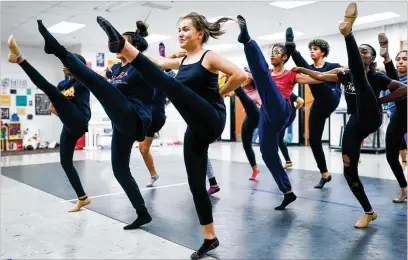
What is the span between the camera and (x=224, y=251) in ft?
7.36

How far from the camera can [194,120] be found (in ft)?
6.45

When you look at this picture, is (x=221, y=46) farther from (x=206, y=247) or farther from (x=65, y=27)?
(x=206, y=247)

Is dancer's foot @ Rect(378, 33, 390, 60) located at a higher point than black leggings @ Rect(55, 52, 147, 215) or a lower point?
higher

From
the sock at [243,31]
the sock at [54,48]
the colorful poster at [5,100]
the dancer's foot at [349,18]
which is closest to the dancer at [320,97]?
the sock at [243,31]

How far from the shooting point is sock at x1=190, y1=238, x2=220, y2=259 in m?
2.13

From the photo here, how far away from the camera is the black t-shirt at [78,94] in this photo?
3.09m

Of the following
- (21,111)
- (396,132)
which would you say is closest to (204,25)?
(396,132)

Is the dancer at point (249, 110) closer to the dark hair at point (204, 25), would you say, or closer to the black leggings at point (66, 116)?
the black leggings at point (66, 116)

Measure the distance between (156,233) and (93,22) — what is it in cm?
709

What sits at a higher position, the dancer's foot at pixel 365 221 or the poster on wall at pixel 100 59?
the poster on wall at pixel 100 59

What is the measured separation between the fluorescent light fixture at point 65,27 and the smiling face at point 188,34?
24.2 ft

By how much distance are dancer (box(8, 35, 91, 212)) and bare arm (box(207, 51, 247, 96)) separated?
1.13 m

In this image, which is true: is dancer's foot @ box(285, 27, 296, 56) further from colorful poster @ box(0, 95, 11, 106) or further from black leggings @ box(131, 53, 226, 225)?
colorful poster @ box(0, 95, 11, 106)

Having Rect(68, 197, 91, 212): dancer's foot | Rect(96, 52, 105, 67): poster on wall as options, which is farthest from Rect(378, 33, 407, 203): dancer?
Rect(96, 52, 105, 67): poster on wall
